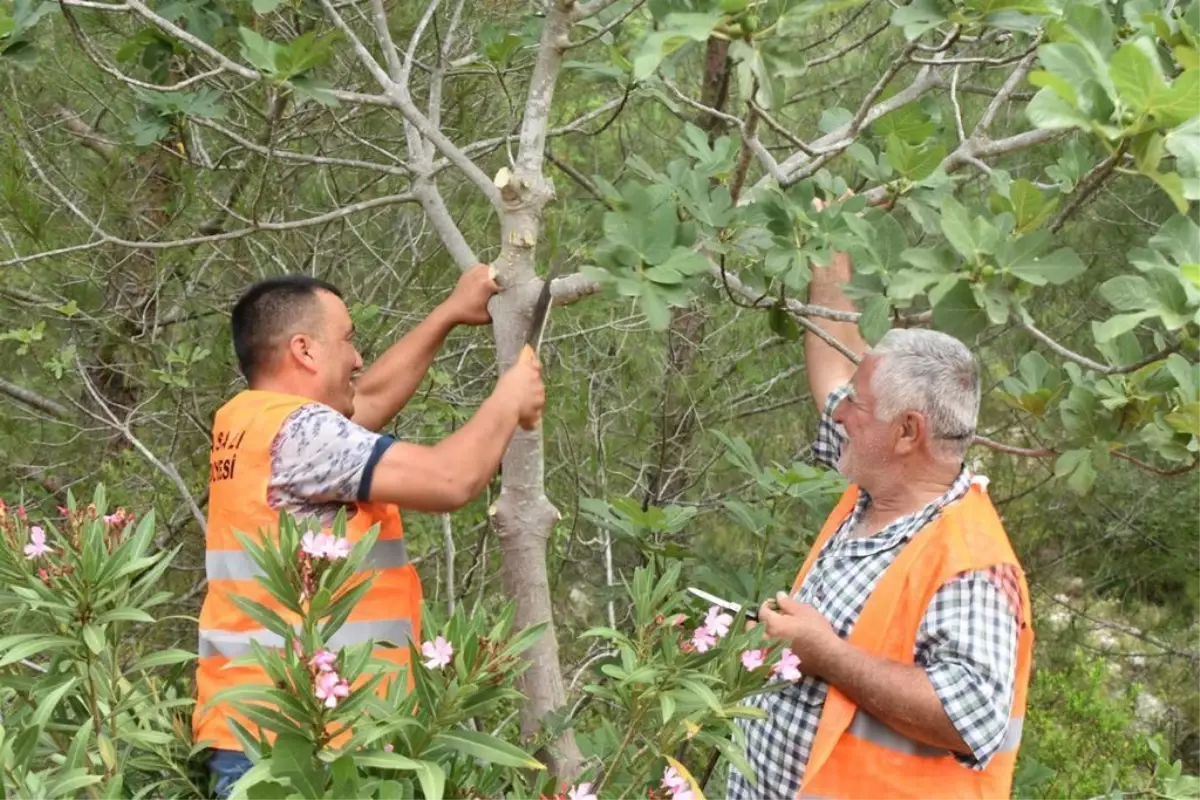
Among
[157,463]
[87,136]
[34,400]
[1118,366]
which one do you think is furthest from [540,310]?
[34,400]

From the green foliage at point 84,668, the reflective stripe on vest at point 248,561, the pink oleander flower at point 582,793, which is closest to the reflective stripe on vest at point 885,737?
the pink oleander flower at point 582,793

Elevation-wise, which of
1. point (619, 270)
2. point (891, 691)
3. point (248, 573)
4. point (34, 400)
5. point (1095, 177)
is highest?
point (1095, 177)

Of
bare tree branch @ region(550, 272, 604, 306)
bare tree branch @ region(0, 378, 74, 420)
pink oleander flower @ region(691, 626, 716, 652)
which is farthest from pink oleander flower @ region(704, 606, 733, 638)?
bare tree branch @ region(0, 378, 74, 420)

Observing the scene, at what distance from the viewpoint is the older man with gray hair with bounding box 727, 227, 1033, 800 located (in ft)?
8.54

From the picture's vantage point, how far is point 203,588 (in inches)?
175

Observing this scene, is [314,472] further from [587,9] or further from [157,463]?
[157,463]

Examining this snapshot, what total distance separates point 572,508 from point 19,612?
8.31ft

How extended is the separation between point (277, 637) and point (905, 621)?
124 centimetres

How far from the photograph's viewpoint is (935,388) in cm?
288

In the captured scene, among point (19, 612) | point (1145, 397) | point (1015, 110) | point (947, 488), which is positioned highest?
point (1145, 397)

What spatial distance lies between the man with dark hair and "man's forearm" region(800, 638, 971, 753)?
77cm

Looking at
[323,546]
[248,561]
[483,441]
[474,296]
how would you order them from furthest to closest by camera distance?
[474,296], [248,561], [483,441], [323,546]

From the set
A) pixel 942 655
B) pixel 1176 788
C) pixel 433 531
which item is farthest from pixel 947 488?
pixel 433 531

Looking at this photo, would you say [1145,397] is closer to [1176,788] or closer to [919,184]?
[919,184]
